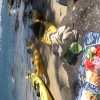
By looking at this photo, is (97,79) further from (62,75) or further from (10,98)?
(10,98)

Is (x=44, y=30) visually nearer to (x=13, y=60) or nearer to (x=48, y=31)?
(x=48, y=31)

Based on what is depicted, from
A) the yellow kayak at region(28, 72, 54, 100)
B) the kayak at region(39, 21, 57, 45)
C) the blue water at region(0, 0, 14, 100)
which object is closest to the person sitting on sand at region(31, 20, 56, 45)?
the kayak at region(39, 21, 57, 45)

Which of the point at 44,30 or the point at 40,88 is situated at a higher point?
the point at 44,30

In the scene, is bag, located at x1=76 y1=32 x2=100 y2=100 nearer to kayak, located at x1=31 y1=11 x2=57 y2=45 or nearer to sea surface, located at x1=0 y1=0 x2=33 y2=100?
kayak, located at x1=31 y1=11 x2=57 y2=45

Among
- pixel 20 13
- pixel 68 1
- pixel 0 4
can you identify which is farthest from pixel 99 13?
pixel 0 4

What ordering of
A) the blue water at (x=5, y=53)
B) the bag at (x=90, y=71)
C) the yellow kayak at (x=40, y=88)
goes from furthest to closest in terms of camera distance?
the blue water at (x=5, y=53) < the yellow kayak at (x=40, y=88) < the bag at (x=90, y=71)

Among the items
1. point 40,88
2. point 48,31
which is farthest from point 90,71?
point 40,88

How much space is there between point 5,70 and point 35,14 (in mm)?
2054

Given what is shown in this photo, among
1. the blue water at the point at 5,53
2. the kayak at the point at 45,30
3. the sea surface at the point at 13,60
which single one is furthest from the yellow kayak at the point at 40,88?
the blue water at the point at 5,53

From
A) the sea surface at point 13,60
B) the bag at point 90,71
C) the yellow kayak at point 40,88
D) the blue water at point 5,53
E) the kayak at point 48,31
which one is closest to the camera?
the bag at point 90,71

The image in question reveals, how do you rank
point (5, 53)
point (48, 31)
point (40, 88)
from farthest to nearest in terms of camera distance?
point (5, 53), point (40, 88), point (48, 31)

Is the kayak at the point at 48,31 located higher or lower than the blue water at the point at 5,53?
higher

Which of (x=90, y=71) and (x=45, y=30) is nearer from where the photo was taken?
(x=90, y=71)

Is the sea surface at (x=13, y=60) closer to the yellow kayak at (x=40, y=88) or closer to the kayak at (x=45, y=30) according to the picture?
the yellow kayak at (x=40, y=88)
